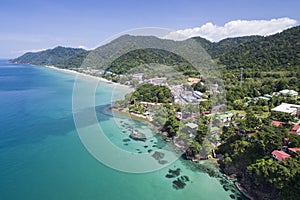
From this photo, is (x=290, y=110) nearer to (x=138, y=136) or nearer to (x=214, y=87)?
(x=214, y=87)

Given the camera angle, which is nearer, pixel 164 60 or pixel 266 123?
pixel 266 123

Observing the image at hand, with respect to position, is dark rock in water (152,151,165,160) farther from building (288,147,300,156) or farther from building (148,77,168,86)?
building (148,77,168,86)

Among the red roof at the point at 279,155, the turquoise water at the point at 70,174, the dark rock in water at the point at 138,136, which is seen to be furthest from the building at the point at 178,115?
the red roof at the point at 279,155

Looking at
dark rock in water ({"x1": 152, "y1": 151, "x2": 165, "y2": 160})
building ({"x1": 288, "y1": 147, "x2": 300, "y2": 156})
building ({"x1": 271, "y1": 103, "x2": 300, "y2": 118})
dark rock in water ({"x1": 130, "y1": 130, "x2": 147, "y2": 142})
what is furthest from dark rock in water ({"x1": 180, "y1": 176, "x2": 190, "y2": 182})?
building ({"x1": 271, "y1": 103, "x2": 300, "y2": 118})

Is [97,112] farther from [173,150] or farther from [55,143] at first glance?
[173,150]

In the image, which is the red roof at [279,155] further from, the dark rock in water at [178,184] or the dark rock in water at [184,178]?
the dark rock in water at [178,184]

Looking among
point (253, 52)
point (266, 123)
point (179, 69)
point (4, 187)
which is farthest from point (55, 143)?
point (253, 52)

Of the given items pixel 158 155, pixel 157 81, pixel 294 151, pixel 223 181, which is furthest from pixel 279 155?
pixel 157 81

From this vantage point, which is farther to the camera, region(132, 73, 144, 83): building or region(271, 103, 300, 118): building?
region(132, 73, 144, 83): building
